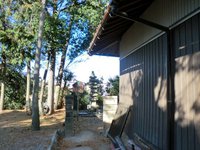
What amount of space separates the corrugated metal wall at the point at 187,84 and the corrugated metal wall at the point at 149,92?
61 cm

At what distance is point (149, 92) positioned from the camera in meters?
5.81

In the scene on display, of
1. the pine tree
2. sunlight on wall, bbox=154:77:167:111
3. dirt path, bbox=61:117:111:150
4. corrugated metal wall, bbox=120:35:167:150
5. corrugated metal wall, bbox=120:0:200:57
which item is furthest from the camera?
the pine tree

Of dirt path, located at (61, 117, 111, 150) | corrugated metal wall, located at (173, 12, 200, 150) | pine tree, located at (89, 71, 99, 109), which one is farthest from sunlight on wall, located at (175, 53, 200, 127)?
pine tree, located at (89, 71, 99, 109)

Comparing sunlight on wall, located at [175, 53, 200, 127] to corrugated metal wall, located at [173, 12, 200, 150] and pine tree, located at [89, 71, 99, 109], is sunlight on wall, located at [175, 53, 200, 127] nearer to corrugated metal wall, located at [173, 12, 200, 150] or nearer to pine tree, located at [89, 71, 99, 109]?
corrugated metal wall, located at [173, 12, 200, 150]

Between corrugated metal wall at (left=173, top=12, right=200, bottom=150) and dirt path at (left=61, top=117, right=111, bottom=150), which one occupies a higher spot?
corrugated metal wall at (left=173, top=12, right=200, bottom=150)

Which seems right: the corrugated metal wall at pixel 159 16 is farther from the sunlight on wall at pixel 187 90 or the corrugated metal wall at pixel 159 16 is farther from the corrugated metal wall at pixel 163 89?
the sunlight on wall at pixel 187 90

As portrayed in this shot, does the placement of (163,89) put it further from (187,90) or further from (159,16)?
(159,16)

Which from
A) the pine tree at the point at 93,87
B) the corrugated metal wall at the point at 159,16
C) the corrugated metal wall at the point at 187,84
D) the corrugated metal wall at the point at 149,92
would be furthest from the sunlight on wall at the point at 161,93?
the pine tree at the point at 93,87

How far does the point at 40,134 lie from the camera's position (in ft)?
26.9

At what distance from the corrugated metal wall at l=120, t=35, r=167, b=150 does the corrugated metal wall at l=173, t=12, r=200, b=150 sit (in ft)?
2.00

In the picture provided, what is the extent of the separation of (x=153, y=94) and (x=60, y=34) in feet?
32.3

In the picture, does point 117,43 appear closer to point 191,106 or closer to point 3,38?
point 191,106

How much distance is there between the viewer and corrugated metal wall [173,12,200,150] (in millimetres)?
3516

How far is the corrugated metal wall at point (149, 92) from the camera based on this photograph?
4941 millimetres
